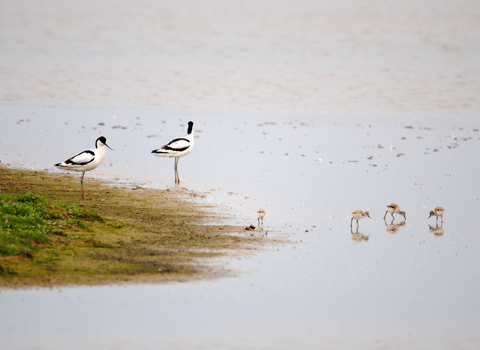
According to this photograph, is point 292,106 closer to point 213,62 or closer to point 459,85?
point 459,85

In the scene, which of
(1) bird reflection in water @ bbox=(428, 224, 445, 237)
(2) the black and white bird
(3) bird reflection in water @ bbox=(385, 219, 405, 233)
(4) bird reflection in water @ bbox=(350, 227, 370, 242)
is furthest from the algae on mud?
(2) the black and white bird

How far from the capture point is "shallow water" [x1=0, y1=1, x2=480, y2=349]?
369 inches

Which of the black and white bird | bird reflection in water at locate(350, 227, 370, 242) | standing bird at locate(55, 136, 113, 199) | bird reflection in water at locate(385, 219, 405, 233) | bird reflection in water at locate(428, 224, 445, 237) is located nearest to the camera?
bird reflection in water at locate(350, 227, 370, 242)

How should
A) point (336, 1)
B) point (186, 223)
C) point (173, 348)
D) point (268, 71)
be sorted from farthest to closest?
1. point (336, 1)
2. point (268, 71)
3. point (186, 223)
4. point (173, 348)

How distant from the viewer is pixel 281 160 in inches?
976

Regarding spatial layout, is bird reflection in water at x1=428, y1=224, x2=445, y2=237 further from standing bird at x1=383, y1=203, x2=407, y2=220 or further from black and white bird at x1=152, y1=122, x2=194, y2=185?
black and white bird at x1=152, y1=122, x2=194, y2=185

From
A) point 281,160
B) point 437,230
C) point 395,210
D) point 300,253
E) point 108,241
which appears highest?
point 281,160

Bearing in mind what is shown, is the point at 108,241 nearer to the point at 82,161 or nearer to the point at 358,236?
the point at 358,236

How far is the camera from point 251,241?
44.0ft

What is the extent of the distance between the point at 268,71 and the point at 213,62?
5.99 metres

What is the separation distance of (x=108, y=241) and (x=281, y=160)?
1294cm

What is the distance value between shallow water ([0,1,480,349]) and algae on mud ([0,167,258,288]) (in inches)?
25.4

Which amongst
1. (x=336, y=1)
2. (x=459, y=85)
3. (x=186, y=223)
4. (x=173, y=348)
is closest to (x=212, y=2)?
(x=336, y=1)

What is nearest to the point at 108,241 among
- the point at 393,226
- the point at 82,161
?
the point at 82,161
